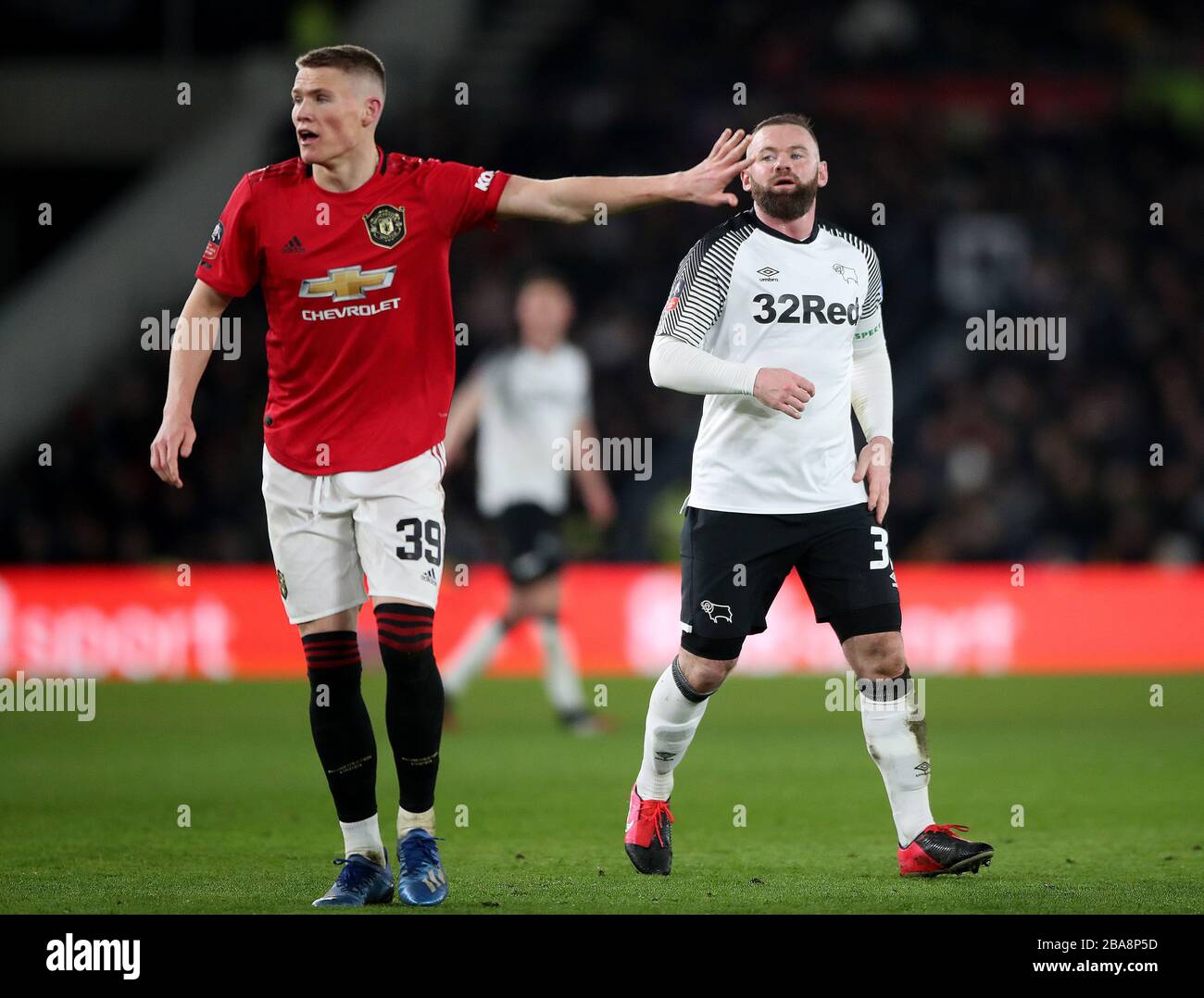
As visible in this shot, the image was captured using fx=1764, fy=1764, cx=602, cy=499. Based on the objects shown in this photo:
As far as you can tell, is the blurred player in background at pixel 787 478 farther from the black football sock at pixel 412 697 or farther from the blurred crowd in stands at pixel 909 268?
the blurred crowd in stands at pixel 909 268

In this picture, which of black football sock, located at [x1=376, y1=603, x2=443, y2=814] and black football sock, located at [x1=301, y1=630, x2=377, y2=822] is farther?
black football sock, located at [x1=301, y1=630, x2=377, y2=822]

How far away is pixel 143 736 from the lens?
10.5 metres

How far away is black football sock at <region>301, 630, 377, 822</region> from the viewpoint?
5.48m

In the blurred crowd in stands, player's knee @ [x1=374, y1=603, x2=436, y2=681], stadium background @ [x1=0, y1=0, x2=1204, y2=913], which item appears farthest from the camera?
the blurred crowd in stands

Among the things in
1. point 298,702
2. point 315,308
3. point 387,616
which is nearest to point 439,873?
point 387,616

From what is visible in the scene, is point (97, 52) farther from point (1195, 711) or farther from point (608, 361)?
point (1195, 711)

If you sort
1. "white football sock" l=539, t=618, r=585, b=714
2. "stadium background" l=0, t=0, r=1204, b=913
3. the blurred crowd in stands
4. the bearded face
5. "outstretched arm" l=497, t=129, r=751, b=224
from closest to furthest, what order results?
"outstretched arm" l=497, t=129, r=751, b=224 → the bearded face → "stadium background" l=0, t=0, r=1204, b=913 → "white football sock" l=539, t=618, r=585, b=714 → the blurred crowd in stands

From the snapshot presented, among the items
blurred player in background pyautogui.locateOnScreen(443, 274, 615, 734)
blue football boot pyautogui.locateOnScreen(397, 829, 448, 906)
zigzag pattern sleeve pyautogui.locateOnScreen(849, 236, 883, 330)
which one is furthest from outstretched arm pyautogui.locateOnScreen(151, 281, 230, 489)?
blurred player in background pyautogui.locateOnScreen(443, 274, 615, 734)

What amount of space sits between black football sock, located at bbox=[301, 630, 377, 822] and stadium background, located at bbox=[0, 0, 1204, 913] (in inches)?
14.9

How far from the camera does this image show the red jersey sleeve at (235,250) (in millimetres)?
5457

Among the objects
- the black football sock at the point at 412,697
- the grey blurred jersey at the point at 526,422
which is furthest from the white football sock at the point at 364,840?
the grey blurred jersey at the point at 526,422

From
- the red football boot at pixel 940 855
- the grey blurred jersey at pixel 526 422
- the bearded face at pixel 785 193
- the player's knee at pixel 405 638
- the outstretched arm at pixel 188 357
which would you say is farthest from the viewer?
the grey blurred jersey at pixel 526 422

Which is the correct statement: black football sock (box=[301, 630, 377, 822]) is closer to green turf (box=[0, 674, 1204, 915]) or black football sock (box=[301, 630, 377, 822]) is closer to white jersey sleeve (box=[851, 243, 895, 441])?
green turf (box=[0, 674, 1204, 915])

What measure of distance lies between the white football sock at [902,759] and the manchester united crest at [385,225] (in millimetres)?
2188
